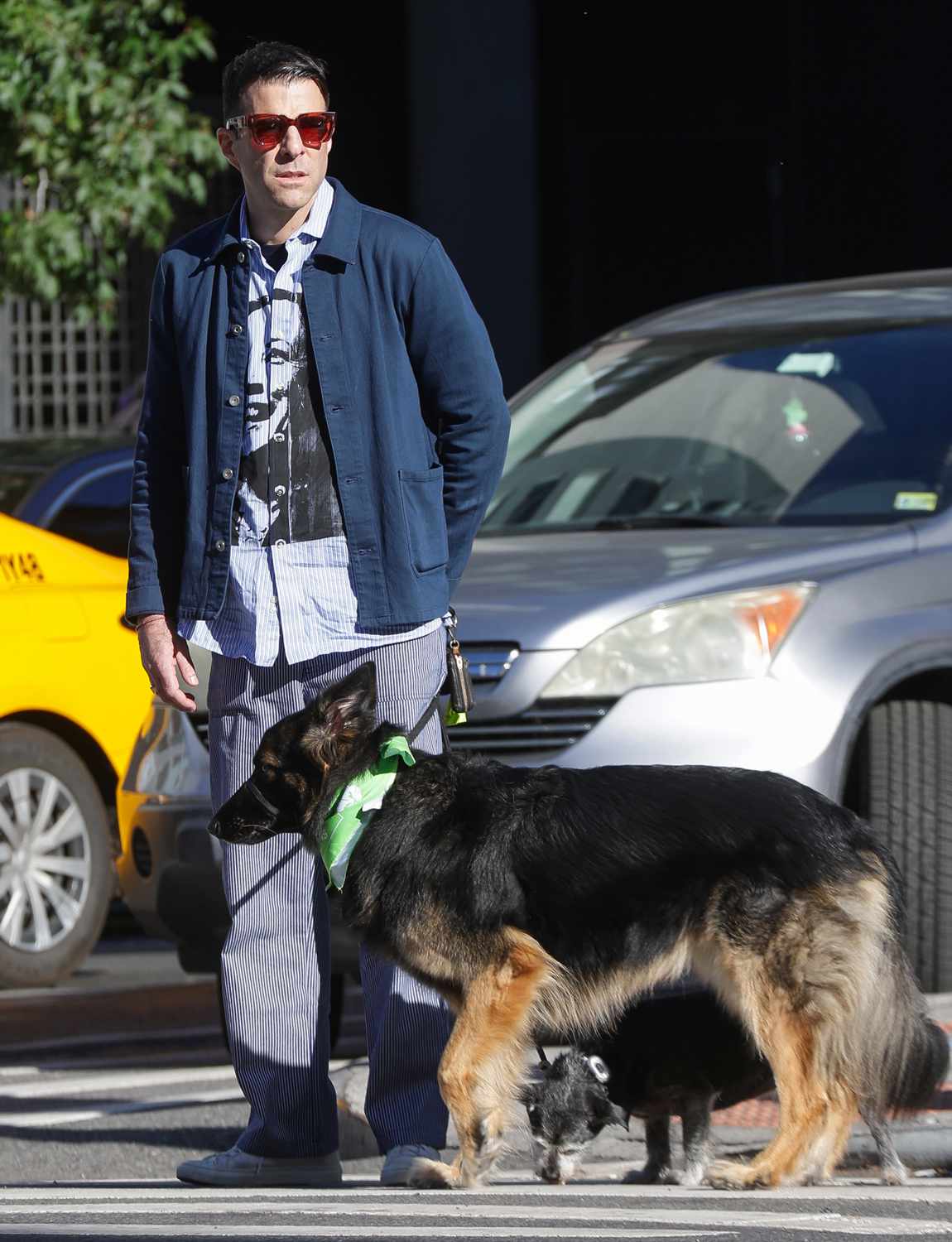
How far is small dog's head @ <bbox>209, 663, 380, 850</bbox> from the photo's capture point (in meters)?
4.64

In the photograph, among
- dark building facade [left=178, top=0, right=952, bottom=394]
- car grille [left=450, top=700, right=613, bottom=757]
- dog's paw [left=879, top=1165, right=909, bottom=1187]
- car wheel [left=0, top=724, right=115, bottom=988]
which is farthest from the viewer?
dark building facade [left=178, top=0, right=952, bottom=394]

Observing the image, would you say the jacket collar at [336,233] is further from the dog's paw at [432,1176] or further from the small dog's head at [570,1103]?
the dog's paw at [432,1176]

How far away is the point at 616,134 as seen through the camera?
1681 centimetres

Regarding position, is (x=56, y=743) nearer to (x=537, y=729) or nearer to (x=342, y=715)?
(x=537, y=729)

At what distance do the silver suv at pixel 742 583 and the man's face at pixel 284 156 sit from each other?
1.69 metres

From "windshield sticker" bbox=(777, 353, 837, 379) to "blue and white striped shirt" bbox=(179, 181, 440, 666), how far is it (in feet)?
9.00

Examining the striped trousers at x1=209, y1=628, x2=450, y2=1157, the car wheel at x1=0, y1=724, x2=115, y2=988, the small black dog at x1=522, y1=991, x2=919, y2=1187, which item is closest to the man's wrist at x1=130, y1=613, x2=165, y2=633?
the striped trousers at x1=209, y1=628, x2=450, y2=1157

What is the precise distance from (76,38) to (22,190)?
3.35 meters

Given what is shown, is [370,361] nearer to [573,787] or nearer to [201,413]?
[201,413]

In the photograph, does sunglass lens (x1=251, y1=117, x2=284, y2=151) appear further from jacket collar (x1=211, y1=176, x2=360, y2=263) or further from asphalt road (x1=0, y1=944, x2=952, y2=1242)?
asphalt road (x1=0, y1=944, x2=952, y2=1242)

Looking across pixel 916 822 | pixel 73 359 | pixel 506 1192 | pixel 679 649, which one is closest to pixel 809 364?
pixel 679 649

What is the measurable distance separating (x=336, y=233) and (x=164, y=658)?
3.04ft

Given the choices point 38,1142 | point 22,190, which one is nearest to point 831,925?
point 38,1142

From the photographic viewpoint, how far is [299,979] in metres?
4.90
